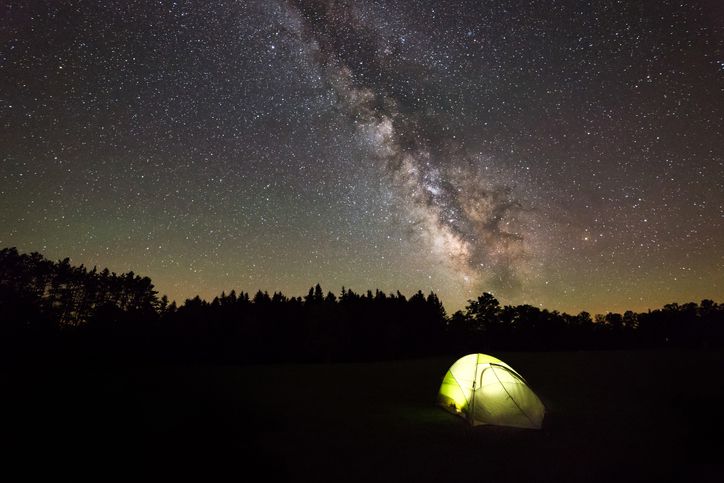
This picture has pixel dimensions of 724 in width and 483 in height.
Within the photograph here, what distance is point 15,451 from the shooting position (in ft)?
24.2

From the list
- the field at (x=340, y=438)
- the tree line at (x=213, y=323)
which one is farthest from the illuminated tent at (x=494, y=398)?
the tree line at (x=213, y=323)

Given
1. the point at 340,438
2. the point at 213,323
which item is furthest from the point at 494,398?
the point at 213,323

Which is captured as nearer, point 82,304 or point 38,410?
point 38,410

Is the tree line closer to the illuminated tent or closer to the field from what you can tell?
the field

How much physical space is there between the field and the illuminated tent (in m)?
0.32

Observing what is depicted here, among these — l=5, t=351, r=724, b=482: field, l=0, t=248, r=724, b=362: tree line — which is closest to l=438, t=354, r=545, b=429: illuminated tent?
l=5, t=351, r=724, b=482: field

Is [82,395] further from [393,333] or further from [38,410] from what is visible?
[393,333]

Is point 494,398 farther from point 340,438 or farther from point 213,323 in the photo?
point 213,323

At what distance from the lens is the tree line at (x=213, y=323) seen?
4559cm

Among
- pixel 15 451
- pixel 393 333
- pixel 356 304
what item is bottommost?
pixel 15 451


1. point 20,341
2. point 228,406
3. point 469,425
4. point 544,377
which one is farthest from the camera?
point 20,341

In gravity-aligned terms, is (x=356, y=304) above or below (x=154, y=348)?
above

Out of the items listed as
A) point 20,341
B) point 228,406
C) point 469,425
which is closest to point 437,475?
point 469,425

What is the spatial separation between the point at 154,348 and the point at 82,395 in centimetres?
3863
